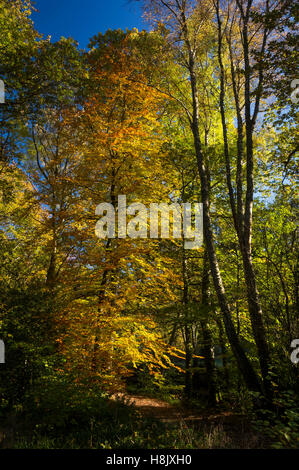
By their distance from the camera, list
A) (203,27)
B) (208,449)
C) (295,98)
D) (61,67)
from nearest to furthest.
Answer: (208,449) < (295,98) < (61,67) < (203,27)

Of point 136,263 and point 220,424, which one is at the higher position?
point 136,263

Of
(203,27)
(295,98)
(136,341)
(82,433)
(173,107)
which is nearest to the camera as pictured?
(82,433)

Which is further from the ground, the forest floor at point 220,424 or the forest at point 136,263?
the forest at point 136,263

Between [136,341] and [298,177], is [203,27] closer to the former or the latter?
[298,177]

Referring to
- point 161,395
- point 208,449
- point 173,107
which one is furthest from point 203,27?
point 161,395

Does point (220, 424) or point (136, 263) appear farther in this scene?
point (136, 263)

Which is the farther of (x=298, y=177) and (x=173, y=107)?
(x=173, y=107)

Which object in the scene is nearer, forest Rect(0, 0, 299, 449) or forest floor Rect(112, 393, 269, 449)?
forest floor Rect(112, 393, 269, 449)

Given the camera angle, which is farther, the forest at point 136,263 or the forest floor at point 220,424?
the forest at point 136,263

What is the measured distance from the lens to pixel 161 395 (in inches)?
329

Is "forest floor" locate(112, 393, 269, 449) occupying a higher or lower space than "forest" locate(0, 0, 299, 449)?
lower

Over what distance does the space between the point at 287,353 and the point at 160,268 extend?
11.3 feet

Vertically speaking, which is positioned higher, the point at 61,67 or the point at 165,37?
the point at 165,37

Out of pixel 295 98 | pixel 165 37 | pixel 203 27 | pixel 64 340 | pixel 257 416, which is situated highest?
pixel 203 27
